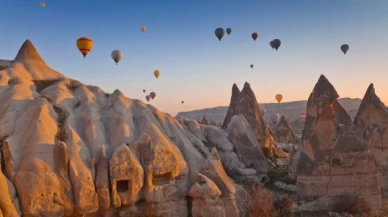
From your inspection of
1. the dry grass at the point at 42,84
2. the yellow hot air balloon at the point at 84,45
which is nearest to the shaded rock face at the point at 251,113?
the yellow hot air balloon at the point at 84,45

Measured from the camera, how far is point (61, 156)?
1515cm

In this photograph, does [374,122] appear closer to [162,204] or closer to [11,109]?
[162,204]

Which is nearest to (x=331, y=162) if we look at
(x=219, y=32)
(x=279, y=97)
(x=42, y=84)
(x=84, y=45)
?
(x=42, y=84)

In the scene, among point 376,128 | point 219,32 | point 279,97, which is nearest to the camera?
point 376,128

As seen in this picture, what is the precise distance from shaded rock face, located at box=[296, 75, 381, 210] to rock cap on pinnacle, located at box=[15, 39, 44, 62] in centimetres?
1589

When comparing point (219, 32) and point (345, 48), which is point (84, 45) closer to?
point (219, 32)

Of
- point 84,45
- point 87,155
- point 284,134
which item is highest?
point 84,45

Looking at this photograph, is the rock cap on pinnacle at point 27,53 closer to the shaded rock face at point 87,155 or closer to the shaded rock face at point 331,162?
the shaded rock face at point 87,155

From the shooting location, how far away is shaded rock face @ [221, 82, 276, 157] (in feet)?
112

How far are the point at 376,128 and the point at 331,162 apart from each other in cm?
961

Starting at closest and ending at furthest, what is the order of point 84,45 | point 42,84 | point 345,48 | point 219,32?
1. point 42,84
2. point 84,45
3. point 345,48
4. point 219,32

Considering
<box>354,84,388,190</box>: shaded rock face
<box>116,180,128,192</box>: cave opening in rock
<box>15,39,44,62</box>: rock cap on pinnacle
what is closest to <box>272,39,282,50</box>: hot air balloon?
<box>354,84,388,190</box>: shaded rock face

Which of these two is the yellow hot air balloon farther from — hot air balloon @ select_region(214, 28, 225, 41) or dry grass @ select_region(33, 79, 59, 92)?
hot air balloon @ select_region(214, 28, 225, 41)

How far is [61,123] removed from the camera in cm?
1720
